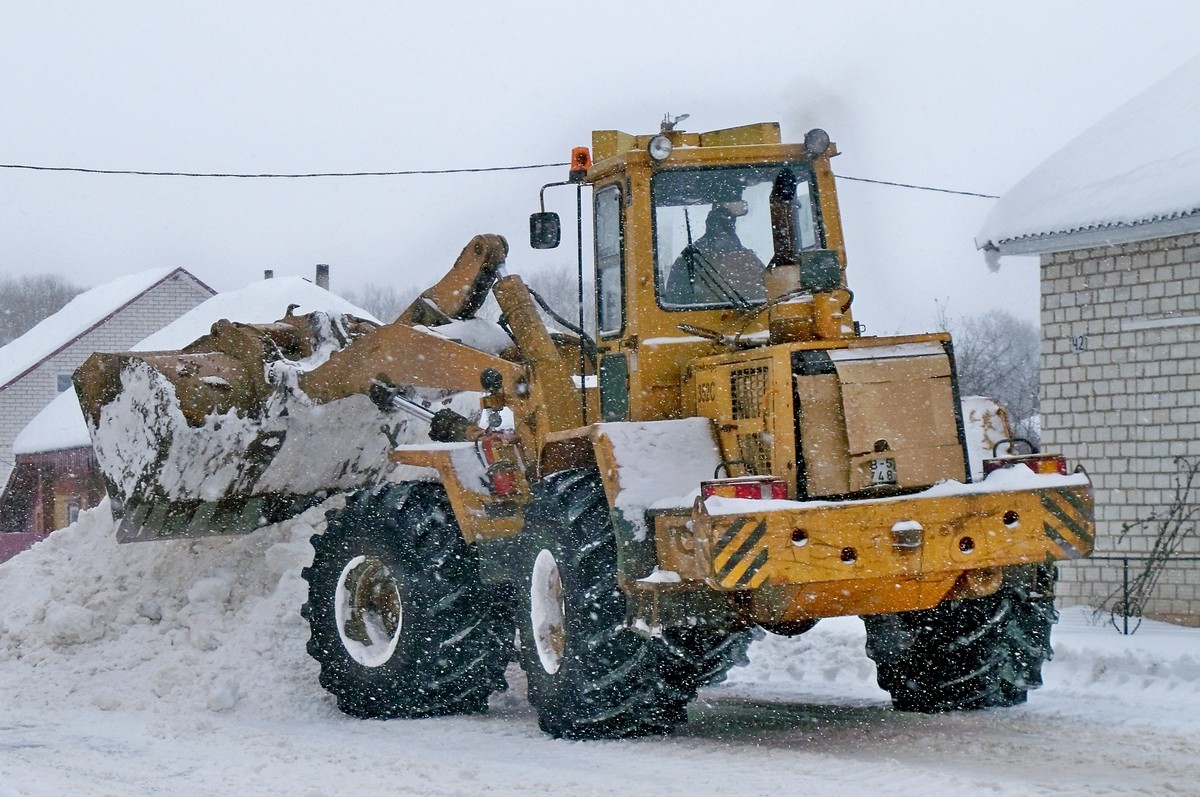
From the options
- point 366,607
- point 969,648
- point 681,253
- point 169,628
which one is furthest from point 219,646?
point 969,648

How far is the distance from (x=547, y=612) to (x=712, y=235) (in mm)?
2209

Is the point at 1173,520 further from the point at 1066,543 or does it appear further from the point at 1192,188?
the point at 1066,543

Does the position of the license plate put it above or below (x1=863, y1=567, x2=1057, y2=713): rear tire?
above

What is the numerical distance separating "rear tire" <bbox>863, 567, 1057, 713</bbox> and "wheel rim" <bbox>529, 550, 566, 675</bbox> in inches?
70.9

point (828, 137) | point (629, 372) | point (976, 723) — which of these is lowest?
point (976, 723)

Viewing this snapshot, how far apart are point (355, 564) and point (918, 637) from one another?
3.57 metres

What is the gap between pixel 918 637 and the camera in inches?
347

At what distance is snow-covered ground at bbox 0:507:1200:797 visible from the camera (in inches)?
278

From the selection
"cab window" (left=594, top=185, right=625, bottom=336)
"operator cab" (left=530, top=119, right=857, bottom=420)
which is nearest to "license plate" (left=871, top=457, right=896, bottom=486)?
"operator cab" (left=530, top=119, right=857, bottom=420)

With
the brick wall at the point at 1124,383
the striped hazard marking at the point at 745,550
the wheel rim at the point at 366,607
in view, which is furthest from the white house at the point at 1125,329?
the striped hazard marking at the point at 745,550

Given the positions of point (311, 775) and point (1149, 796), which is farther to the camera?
point (311, 775)

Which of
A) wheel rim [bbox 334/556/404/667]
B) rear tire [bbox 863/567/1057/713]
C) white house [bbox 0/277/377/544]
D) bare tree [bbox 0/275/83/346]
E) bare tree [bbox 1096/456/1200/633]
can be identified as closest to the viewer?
rear tire [bbox 863/567/1057/713]

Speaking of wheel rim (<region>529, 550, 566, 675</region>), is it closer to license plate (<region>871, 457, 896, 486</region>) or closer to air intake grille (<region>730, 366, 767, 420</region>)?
air intake grille (<region>730, 366, 767, 420</region>)

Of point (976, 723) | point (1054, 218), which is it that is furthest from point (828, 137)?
point (1054, 218)
